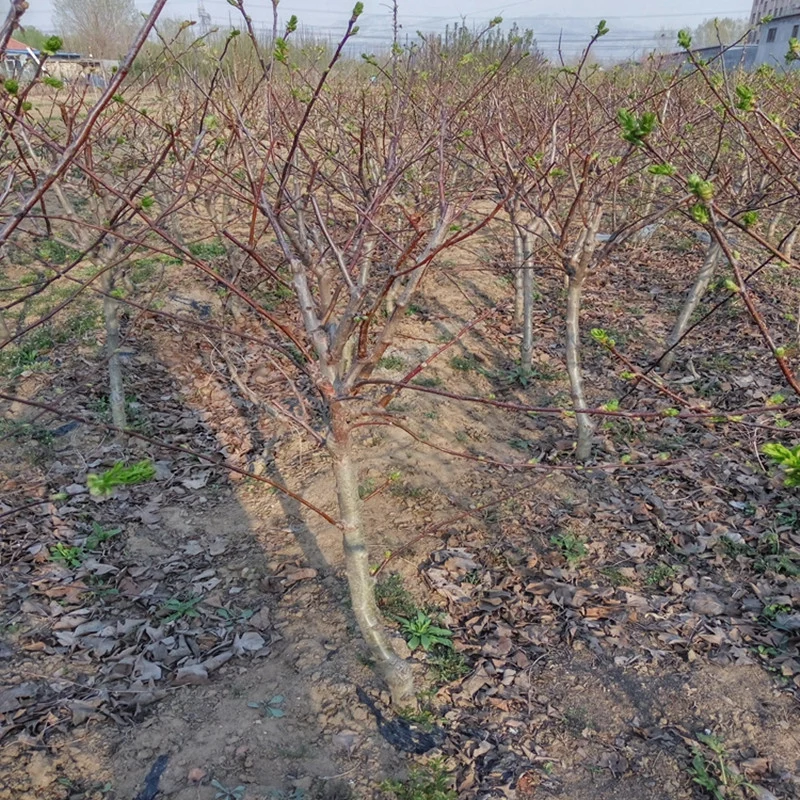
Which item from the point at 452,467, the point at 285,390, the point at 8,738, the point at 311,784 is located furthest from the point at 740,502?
the point at 8,738

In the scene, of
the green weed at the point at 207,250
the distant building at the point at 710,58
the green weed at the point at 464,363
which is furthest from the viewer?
the green weed at the point at 207,250

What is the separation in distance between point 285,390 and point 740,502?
361cm

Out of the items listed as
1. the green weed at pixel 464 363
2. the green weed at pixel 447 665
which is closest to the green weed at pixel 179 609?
the green weed at pixel 447 665

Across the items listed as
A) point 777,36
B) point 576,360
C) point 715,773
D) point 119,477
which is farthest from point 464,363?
point 777,36

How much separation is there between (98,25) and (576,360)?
1184 cm

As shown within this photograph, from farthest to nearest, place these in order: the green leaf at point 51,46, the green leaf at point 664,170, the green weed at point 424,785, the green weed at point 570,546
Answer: the green weed at point 570,546, the green weed at point 424,785, the green leaf at point 664,170, the green leaf at point 51,46

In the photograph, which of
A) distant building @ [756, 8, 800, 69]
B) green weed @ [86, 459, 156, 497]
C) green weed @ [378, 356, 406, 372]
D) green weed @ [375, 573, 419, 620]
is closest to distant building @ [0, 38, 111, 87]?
green weed @ [86, 459, 156, 497]

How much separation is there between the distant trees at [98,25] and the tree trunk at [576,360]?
9.17 m

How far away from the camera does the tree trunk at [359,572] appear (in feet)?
7.86

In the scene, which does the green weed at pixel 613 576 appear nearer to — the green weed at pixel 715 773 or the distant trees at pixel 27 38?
the green weed at pixel 715 773

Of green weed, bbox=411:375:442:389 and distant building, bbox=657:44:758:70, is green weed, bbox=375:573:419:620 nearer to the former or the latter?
green weed, bbox=411:375:442:389

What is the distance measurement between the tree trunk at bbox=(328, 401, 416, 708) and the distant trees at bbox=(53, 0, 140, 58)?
1015 centimetres

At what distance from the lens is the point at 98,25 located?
1162 centimetres

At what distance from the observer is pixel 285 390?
5586mm
